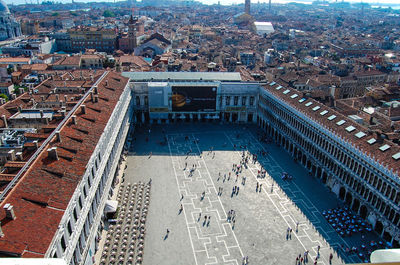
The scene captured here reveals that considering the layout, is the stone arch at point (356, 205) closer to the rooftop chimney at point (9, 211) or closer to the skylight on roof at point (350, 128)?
the skylight on roof at point (350, 128)

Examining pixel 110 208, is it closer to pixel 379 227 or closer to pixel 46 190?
pixel 46 190

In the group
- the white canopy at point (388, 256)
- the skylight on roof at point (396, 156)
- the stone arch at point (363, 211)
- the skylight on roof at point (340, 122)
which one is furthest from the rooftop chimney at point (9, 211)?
the skylight on roof at point (340, 122)

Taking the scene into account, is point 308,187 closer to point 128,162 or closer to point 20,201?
point 128,162

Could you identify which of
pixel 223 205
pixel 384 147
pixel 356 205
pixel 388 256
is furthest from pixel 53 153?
pixel 384 147

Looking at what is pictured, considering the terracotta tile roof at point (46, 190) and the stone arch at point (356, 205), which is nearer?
the terracotta tile roof at point (46, 190)

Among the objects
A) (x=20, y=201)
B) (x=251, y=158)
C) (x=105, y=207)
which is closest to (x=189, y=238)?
(x=105, y=207)

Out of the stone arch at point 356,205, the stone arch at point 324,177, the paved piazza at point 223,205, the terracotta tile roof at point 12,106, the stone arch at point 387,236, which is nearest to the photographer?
the paved piazza at point 223,205
